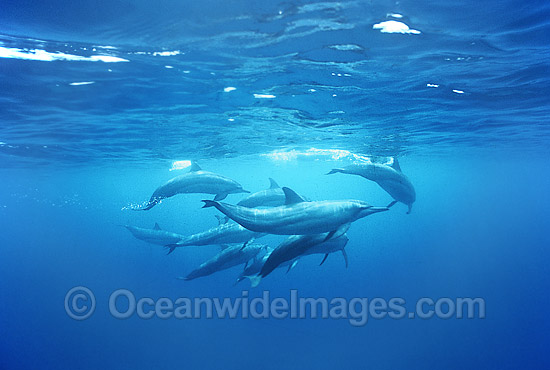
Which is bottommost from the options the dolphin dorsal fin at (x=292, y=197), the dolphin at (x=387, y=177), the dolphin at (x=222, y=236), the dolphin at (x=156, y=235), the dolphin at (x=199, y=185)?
the dolphin dorsal fin at (x=292, y=197)

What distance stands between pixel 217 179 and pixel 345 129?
1029cm

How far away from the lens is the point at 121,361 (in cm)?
1827

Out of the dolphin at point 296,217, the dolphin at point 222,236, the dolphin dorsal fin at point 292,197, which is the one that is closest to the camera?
the dolphin at point 296,217

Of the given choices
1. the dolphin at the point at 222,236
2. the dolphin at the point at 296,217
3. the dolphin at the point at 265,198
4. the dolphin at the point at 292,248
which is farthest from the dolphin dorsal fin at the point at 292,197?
the dolphin at the point at 265,198

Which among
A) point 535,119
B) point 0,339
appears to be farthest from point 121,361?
point 535,119

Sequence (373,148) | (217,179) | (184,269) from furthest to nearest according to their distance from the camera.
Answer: (184,269) → (373,148) → (217,179)

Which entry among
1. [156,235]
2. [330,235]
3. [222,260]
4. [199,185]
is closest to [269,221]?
[330,235]

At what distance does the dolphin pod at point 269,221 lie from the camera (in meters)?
5.62

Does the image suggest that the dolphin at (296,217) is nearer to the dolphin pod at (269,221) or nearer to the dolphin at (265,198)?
the dolphin pod at (269,221)

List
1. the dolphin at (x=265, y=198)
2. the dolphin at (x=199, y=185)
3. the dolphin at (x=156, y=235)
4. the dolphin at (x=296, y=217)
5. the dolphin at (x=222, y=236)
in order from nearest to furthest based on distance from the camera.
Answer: the dolphin at (x=296, y=217), the dolphin at (x=222, y=236), the dolphin at (x=199, y=185), the dolphin at (x=265, y=198), the dolphin at (x=156, y=235)

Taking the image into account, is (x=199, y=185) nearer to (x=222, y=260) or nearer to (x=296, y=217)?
(x=222, y=260)

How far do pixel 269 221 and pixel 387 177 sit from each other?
739 cm

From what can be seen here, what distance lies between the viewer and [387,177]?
38.4ft

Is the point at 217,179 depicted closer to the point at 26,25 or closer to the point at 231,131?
the point at 26,25
